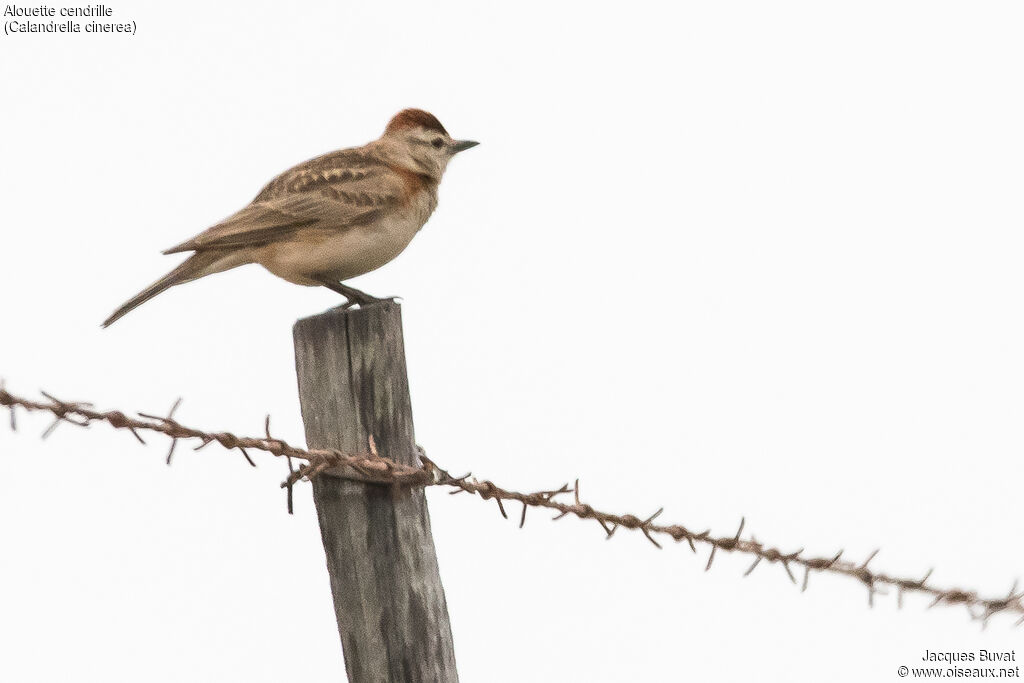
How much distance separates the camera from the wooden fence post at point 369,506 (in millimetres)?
3926

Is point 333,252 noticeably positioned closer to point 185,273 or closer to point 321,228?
point 321,228

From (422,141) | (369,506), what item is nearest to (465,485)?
(369,506)

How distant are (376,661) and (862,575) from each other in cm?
183

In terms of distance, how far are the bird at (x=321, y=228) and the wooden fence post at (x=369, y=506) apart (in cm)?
81

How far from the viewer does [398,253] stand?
5246mm

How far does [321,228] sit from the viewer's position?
500 centimetres

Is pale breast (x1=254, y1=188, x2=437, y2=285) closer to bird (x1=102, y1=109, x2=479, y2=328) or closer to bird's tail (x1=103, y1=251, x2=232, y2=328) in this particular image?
bird (x1=102, y1=109, x2=479, y2=328)

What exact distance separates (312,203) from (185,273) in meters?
0.69

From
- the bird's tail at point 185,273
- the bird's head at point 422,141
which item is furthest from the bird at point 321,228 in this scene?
the bird's head at point 422,141

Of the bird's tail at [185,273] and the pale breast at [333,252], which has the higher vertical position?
the pale breast at [333,252]

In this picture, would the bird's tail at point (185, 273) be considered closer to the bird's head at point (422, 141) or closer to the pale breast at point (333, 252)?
the pale breast at point (333, 252)

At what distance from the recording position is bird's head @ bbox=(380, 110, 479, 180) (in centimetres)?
577

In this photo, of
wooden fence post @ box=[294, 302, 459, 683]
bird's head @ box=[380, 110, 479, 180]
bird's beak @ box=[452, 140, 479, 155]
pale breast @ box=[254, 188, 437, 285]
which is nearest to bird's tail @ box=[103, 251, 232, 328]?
pale breast @ box=[254, 188, 437, 285]

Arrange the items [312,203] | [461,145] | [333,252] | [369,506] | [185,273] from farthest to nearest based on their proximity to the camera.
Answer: [461,145] < [312,203] < [333,252] < [185,273] < [369,506]
